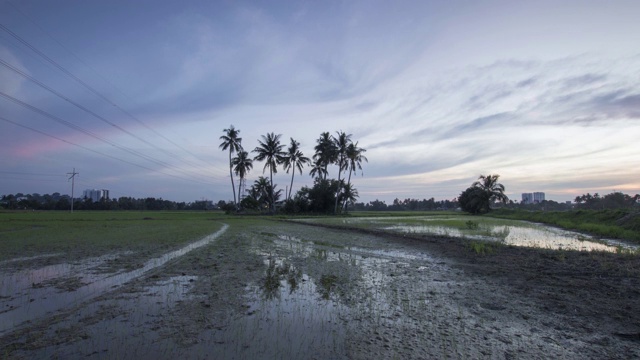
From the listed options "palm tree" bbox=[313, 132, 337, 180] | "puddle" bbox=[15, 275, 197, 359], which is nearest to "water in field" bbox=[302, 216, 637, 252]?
"puddle" bbox=[15, 275, 197, 359]

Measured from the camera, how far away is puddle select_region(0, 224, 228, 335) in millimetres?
5091

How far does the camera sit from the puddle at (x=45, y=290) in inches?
200

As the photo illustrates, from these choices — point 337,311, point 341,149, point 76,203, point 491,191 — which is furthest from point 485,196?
point 76,203

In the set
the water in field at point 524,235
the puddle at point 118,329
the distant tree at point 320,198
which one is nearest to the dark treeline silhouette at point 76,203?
the distant tree at point 320,198

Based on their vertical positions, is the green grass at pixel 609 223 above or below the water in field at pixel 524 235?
above

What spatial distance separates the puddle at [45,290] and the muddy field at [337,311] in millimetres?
66

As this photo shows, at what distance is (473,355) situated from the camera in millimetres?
3742

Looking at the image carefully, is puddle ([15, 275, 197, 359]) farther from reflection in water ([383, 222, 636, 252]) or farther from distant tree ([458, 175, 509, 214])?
distant tree ([458, 175, 509, 214])

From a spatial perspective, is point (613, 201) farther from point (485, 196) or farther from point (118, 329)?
point (118, 329)

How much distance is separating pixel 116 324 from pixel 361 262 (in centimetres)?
710

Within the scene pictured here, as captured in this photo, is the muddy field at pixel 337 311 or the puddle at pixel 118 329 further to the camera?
the muddy field at pixel 337 311

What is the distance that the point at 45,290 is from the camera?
6.50m

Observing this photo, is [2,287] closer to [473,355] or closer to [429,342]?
[429,342]

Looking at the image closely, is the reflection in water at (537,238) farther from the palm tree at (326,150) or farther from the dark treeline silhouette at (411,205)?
the dark treeline silhouette at (411,205)
